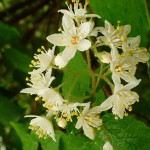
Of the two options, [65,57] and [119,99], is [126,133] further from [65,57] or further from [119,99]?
[65,57]

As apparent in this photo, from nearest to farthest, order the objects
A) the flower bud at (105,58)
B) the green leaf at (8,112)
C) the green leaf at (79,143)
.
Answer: the flower bud at (105,58) < the green leaf at (79,143) < the green leaf at (8,112)

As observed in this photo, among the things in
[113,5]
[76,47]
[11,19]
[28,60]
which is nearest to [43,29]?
[11,19]

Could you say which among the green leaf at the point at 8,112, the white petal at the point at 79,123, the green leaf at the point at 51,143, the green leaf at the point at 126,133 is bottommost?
the green leaf at the point at 8,112

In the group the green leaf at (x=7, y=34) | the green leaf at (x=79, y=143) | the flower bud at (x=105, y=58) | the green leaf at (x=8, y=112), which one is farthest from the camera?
the green leaf at (x=8, y=112)

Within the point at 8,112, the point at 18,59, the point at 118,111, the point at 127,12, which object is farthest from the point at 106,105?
the point at 8,112

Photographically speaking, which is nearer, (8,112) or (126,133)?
(126,133)

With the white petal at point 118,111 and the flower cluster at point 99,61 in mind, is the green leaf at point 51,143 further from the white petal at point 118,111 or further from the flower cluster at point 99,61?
the white petal at point 118,111

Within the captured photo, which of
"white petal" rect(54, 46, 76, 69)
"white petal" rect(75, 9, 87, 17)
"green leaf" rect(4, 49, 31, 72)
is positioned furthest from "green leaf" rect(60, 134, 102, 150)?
"green leaf" rect(4, 49, 31, 72)

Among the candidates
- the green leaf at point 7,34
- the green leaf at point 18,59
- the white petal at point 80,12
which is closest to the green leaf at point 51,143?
the white petal at point 80,12
